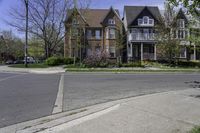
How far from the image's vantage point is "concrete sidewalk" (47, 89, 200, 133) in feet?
A: 24.7

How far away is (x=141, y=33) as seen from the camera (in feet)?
176

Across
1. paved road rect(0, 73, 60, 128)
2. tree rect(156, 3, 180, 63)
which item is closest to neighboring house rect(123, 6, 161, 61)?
tree rect(156, 3, 180, 63)

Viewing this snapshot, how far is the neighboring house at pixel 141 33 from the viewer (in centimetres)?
5312

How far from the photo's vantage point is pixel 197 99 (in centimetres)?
1195

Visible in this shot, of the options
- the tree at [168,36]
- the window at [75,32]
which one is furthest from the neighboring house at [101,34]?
the tree at [168,36]

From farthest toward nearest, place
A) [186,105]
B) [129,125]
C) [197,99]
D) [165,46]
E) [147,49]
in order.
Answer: [147,49] < [165,46] < [197,99] < [186,105] < [129,125]

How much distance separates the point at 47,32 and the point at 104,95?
4328 centimetres

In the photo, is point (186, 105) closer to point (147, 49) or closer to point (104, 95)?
point (104, 95)

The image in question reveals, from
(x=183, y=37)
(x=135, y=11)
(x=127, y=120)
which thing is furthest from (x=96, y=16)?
(x=127, y=120)

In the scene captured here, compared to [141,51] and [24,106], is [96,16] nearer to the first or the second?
[141,51]

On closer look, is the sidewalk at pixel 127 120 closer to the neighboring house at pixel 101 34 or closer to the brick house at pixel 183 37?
the brick house at pixel 183 37

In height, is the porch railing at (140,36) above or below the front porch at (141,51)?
above

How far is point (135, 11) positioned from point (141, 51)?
7.54 m

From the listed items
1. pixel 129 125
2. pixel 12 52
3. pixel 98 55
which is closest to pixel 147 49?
pixel 98 55
